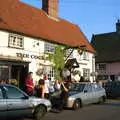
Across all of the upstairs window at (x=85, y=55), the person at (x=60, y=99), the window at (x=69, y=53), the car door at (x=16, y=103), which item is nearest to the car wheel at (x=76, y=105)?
the person at (x=60, y=99)

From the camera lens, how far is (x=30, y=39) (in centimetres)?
2719

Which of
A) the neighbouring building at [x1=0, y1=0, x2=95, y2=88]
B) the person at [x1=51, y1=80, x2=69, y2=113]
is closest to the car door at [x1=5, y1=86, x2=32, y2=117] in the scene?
the person at [x1=51, y1=80, x2=69, y2=113]

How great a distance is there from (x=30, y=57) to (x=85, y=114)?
1077cm

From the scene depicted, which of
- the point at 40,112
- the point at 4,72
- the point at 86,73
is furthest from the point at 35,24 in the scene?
the point at 40,112

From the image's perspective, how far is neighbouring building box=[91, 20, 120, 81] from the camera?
51.3m

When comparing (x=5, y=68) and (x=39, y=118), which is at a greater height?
(x=5, y=68)

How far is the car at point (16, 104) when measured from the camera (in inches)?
513

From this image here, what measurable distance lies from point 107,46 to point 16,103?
44247 mm

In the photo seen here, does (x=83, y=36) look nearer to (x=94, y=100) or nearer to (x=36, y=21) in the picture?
(x=36, y=21)

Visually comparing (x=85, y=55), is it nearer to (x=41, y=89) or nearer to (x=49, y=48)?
(x=49, y=48)

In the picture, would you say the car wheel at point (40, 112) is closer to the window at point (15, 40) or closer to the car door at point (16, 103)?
the car door at point (16, 103)

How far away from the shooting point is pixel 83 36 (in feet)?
129

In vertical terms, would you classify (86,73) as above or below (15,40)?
below

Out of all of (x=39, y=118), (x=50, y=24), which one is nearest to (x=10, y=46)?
(x=50, y=24)
